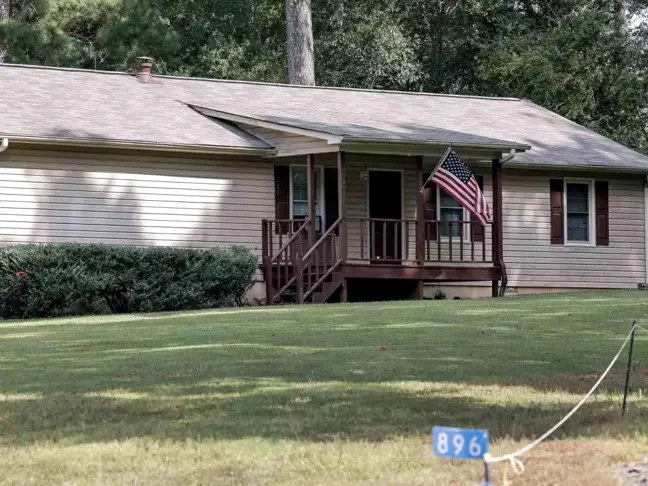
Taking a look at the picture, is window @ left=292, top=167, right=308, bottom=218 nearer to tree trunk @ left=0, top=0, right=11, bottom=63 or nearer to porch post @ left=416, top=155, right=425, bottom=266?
porch post @ left=416, top=155, right=425, bottom=266

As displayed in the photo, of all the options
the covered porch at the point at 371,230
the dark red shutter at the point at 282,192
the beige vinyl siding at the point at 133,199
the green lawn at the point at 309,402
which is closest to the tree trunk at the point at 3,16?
the beige vinyl siding at the point at 133,199

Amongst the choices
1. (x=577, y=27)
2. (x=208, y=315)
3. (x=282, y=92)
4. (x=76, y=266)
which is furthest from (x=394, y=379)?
(x=577, y=27)

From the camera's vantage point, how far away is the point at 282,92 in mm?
27625

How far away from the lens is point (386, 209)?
24906 mm

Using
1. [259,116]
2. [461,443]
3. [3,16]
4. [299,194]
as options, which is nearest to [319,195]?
[299,194]

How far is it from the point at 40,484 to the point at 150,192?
53.4ft

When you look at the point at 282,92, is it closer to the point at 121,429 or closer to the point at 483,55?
the point at 483,55

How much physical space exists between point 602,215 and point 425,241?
4.12 m

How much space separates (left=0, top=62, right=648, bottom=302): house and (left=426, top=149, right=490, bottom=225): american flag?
1.16 feet

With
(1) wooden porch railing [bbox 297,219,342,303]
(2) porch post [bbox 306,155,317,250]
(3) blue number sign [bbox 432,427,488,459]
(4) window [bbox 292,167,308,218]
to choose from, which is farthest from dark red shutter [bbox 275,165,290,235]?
(3) blue number sign [bbox 432,427,488,459]

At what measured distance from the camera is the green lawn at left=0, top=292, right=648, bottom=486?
6.88 metres

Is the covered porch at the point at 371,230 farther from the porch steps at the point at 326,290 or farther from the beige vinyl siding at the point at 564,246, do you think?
the beige vinyl siding at the point at 564,246

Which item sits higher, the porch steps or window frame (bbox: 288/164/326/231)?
window frame (bbox: 288/164/326/231)

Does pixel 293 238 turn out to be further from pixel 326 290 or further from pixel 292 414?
pixel 292 414
